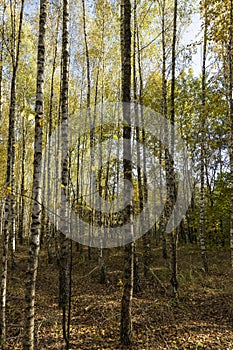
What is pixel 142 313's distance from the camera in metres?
6.68

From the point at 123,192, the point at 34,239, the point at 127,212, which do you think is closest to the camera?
the point at 34,239

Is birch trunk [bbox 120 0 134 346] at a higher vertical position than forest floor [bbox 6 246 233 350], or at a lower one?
higher

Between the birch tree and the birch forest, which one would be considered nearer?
the birch tree

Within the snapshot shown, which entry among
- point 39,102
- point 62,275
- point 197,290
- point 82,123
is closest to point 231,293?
A: point 197,290

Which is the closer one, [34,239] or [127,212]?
[34,239]

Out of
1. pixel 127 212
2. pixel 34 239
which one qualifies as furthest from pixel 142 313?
pixel 34 239

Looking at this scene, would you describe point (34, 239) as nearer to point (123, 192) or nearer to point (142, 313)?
point (123, 192)

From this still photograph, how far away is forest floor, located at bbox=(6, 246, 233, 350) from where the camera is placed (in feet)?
17.7

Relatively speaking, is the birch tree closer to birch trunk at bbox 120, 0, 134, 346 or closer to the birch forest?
the birch forest

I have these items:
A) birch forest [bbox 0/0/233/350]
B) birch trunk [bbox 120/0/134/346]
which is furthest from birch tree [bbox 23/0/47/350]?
birch trunk [bbox 120/0/134/346]

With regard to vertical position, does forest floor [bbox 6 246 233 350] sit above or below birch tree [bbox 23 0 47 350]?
below

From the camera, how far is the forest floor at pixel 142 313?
5402 mm

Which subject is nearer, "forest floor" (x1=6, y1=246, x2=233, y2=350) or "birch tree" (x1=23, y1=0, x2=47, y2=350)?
"birch tree" (x1=23, y1=0, x2=47, y2=350)

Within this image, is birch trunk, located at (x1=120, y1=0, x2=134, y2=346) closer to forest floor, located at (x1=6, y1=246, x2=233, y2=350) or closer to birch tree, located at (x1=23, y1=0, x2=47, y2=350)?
forest floor, located at (x1=6, y1=246, x2=233, y2=350)
